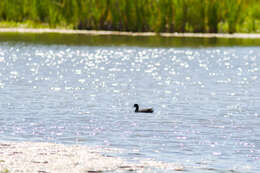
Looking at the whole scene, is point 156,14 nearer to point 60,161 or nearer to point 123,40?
point 123,40

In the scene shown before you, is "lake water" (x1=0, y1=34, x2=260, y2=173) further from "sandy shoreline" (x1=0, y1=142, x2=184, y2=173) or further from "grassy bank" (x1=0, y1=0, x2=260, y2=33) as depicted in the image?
"grassy bank" (x1=0, y1=0, x2=260, y2=33)

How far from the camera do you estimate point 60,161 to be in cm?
2217

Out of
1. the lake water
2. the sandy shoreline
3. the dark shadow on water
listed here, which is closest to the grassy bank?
the dark shadow on water

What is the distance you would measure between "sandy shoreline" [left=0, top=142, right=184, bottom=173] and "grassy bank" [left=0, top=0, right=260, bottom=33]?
7461 cm

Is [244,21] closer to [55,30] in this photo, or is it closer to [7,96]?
[55,30]

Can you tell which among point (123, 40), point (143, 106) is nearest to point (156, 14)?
point (123, 40)

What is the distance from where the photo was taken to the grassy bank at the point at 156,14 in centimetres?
9856

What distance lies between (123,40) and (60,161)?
70.2 metres

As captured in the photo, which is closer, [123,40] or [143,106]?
[143,106]

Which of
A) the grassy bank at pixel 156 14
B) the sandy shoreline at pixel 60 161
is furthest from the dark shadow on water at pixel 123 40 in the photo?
the sandy shoreline at pixel 60 161

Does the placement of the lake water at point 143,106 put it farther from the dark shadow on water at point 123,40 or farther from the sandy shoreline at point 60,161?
the dark shadow on water at point 123,40

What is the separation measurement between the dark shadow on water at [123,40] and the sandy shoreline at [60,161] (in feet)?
203

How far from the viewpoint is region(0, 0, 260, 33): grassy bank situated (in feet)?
323

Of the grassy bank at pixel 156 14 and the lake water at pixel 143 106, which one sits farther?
the grassy bank at pixel 156 14
